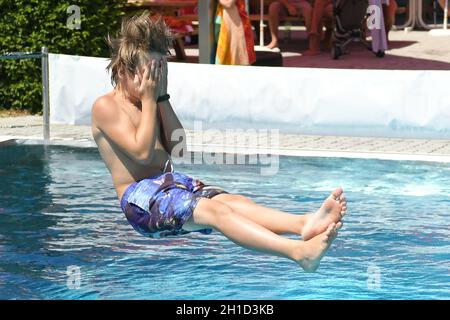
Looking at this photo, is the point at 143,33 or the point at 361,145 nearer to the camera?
the point at 143,33

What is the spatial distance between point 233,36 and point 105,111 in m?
8.64

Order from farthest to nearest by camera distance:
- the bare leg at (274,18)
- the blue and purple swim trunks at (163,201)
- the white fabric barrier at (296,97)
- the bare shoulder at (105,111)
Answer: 1. the bare leg at (274,18)
2. the white fabric barrier at (296,97)
3. the bare shoulder at (105,111)
4. the blue and purple swim trunks at (163,201)

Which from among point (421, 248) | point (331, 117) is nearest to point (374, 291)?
point (421, 248)

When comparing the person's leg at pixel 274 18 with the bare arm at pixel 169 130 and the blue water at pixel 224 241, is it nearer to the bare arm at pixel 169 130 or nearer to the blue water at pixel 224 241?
the blue water at pixel 224 241

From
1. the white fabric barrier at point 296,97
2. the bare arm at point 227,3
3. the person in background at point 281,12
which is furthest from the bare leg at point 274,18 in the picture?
the white fabric barrier at point 296,97

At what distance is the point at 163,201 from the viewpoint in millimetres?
6562

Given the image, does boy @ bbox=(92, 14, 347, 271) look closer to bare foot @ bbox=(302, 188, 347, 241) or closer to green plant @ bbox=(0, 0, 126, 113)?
bare foot @ bbox=(302, 188, 347, 241)

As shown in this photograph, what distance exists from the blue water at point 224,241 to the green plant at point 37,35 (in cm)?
270

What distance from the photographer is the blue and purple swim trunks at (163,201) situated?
6.53m

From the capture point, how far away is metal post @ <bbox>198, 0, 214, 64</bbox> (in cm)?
1589
